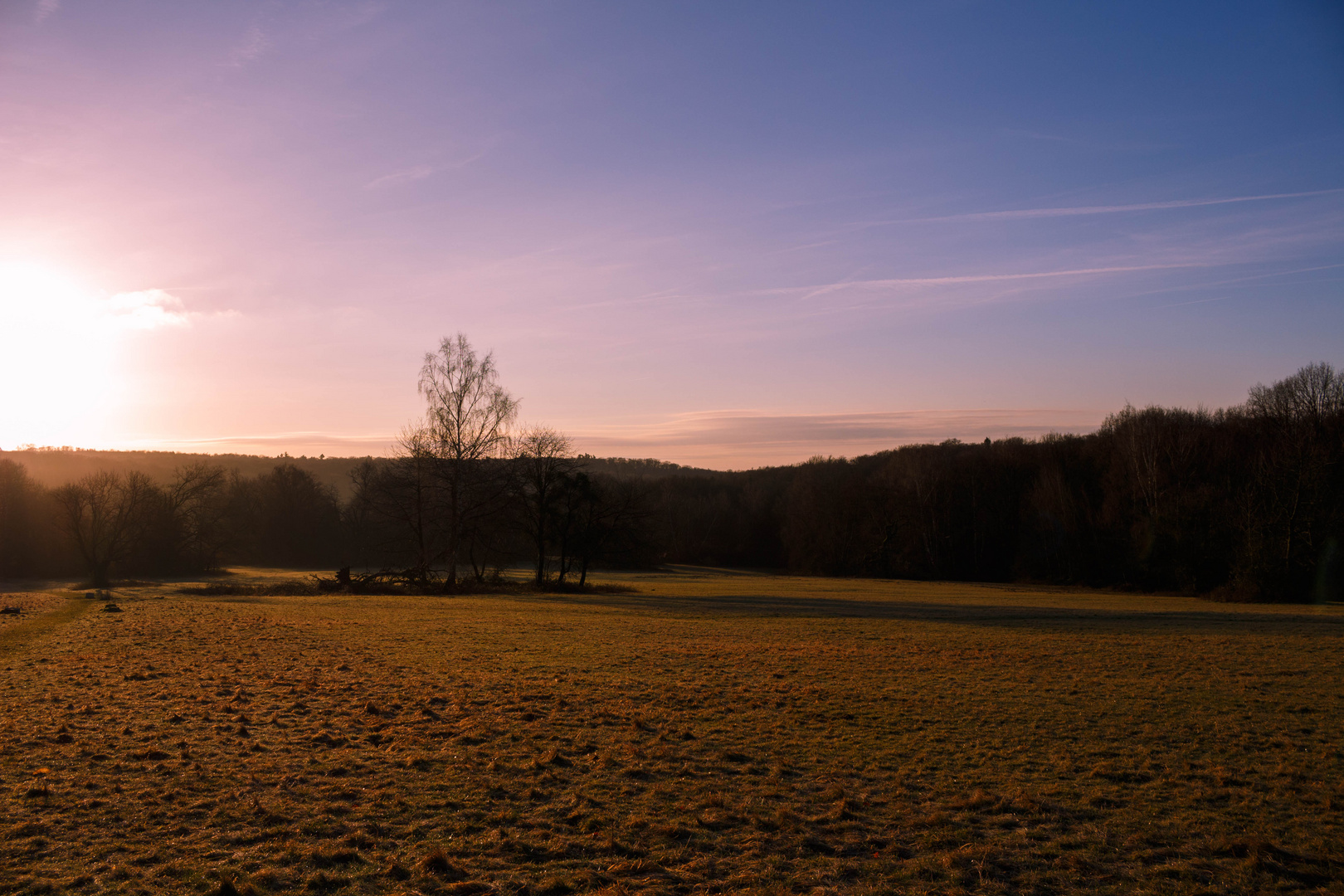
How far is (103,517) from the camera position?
176ft

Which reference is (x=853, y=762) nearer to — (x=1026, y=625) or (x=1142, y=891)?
(x=1142, y=891)

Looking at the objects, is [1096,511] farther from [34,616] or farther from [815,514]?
[34,616]

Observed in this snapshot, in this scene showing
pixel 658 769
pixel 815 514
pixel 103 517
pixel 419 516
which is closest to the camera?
pixel 658 769

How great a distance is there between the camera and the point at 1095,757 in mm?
8844

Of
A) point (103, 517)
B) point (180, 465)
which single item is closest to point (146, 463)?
point (180, 465)

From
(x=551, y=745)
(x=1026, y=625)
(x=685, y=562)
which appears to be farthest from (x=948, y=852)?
(x=685, y=562)

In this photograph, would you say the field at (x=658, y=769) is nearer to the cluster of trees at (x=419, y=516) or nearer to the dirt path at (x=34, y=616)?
the dirt path at (x=34, y=616)

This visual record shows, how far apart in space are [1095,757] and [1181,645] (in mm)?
13510

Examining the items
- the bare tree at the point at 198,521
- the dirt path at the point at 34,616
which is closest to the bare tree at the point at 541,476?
the dirt path at the point at 34,616

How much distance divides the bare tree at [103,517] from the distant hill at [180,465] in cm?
530

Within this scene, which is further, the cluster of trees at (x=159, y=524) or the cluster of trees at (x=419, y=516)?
the cluster of trees at (x=159, y=524)

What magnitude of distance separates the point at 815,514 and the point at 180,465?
8759 centimetres

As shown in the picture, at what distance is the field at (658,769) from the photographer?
5660mm

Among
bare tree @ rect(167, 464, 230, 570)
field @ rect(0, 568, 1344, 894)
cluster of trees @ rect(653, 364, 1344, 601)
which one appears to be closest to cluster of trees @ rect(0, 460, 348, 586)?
bare tree @ rect(167, 464, 230, 570)
